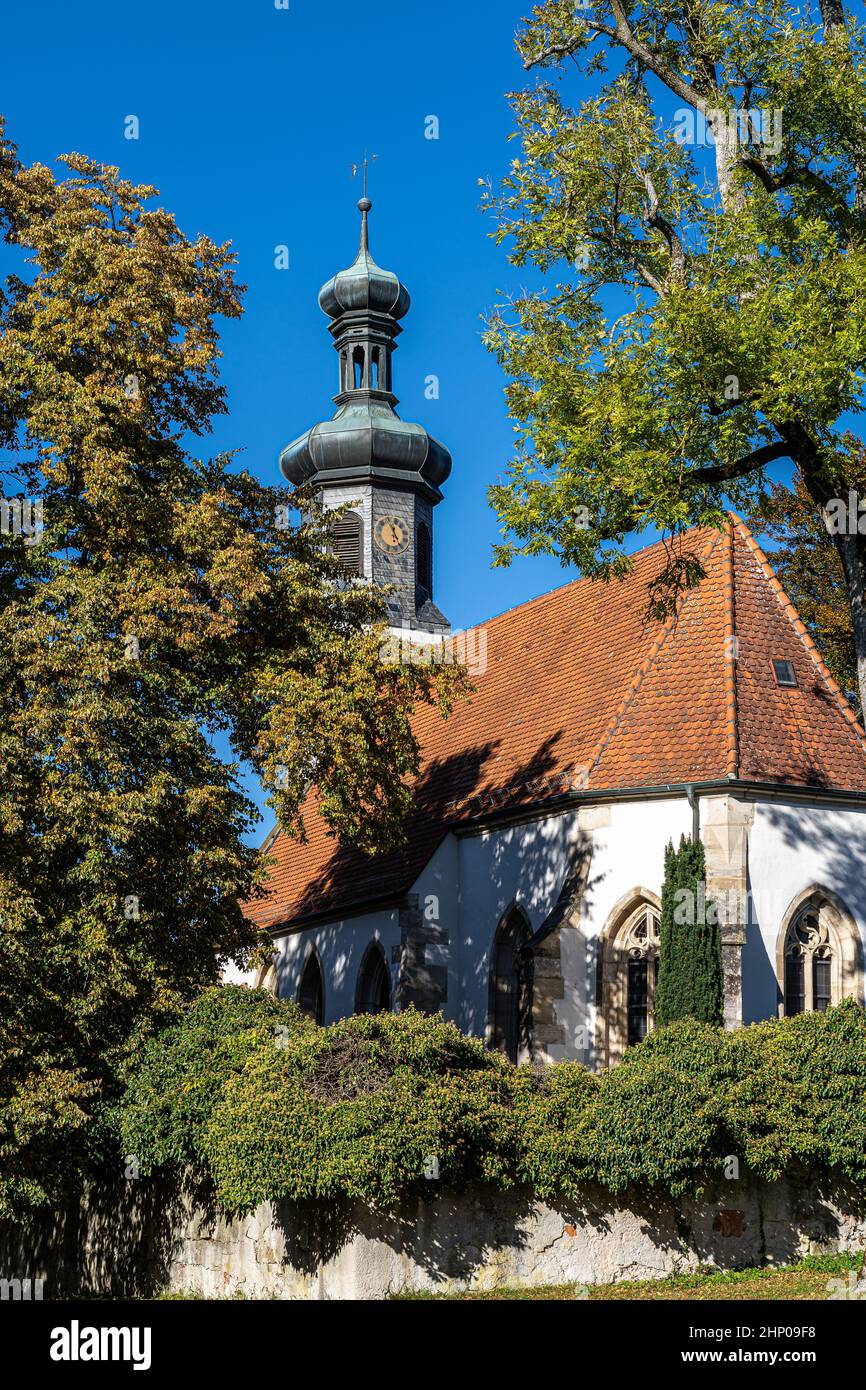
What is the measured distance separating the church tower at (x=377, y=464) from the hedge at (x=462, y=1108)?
19134mm

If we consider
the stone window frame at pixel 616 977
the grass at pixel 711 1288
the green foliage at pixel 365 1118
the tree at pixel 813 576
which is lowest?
the grass at pixel 711 1288

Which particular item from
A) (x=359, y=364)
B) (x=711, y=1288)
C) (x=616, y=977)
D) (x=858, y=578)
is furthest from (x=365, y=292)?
(x=711, y=1288)

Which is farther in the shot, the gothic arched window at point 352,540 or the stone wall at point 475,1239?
the gothic arched window at point 352,540

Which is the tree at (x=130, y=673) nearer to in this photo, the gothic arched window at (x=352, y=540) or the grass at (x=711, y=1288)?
the grass at (x=711, y=1288)

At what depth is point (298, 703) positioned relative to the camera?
17.9 meters

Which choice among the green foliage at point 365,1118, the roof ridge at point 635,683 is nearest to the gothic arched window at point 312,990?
the roof ridge at point 635,683

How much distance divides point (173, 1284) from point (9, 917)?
4.13 metres

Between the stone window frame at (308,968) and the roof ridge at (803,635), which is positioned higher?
the roof ridge at (803,635)

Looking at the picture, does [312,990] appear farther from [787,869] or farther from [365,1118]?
[365,1118]

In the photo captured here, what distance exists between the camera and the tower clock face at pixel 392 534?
3506 centimetres

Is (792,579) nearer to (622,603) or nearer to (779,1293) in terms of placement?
(622,603)

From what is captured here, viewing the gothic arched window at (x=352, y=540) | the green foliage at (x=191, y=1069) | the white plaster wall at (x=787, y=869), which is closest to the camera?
the green foliage at (x=191, y=1069)

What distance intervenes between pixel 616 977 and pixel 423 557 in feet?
54.5

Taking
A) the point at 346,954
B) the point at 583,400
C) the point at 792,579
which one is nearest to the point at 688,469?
the point at 583,400
